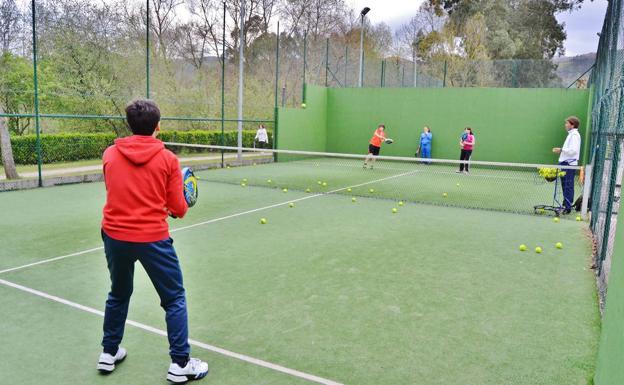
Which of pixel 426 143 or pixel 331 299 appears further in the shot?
pixel 426 143

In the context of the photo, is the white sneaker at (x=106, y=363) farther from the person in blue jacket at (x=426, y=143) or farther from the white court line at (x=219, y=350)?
the person in blue jacket at (x=426, y=143)

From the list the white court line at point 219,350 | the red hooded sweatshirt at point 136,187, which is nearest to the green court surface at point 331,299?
the white court line at point 219,350

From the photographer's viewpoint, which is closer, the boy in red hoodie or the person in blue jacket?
the boy in red hoodie

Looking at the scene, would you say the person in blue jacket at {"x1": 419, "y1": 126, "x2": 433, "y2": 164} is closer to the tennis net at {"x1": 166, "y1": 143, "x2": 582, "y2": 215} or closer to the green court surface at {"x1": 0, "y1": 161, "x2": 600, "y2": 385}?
the tennis net at {"x1": 166, "y1": 143, "x2": 582, "y2": 215}

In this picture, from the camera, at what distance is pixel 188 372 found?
289 cm

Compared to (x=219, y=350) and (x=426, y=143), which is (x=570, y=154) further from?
(x=426, y=143)

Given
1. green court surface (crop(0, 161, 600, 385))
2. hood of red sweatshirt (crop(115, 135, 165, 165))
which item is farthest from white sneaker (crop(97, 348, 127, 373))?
hood of red sweatshirt (crop(115, 135, 165, 165))

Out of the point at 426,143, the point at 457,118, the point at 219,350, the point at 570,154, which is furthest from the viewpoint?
the point at 457,118

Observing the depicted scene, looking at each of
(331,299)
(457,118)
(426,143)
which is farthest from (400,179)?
(331,299)

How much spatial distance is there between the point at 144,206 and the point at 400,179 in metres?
11.2

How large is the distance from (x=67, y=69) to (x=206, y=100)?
5842 millimetres

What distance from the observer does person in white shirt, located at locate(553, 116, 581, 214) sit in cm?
809

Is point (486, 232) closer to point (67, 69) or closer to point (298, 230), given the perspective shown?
point (298, 230)

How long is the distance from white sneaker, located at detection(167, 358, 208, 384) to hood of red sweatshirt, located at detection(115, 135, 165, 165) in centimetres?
116
